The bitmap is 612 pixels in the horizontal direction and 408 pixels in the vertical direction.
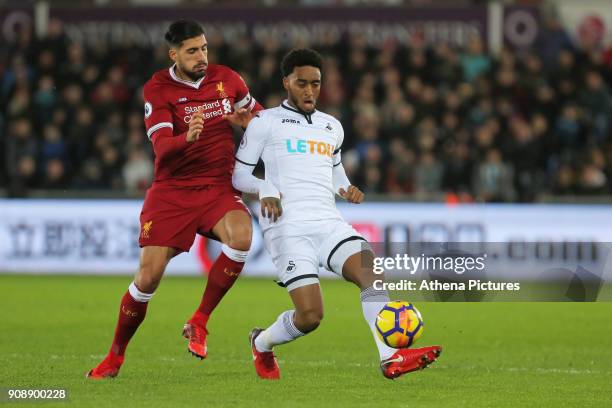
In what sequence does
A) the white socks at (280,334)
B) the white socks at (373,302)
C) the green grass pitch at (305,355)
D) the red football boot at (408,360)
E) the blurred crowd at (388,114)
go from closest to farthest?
A: the red football boot at (408,360) < the green grass pitch at (305,355) < the white socks at (373,302) < the white socks at (280,334) < the blurred crowd at (388,114)

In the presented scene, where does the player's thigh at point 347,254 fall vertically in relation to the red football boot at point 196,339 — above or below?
above

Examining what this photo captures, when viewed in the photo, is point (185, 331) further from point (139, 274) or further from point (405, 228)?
point (405, 228)

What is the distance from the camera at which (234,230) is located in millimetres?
8984

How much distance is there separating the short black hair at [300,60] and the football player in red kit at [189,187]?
59cm

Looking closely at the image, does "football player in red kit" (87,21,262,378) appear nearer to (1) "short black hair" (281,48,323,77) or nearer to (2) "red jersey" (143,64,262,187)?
(2) "red jersey" (143,64,262,187)

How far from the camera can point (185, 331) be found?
889 centimetres

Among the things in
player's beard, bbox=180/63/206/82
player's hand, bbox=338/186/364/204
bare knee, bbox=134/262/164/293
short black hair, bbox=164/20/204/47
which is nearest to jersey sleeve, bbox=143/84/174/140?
player's beard, bbox=180/63/206/82

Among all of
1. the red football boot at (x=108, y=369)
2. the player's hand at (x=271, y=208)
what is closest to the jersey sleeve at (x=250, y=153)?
the player's hand at (x=271, y=208)

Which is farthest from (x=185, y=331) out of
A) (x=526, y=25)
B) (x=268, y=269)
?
(x=526, y=25)

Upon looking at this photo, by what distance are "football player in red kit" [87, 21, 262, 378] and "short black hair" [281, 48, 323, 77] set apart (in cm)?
59

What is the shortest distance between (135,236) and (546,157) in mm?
6459

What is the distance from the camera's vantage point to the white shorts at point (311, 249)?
27.3 feet

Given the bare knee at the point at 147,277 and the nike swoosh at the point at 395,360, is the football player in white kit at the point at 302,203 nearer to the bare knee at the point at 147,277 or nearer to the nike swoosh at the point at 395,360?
the nike swoosh at the point at 395,360

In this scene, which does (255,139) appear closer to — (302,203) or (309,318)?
Answer: (302,203)
